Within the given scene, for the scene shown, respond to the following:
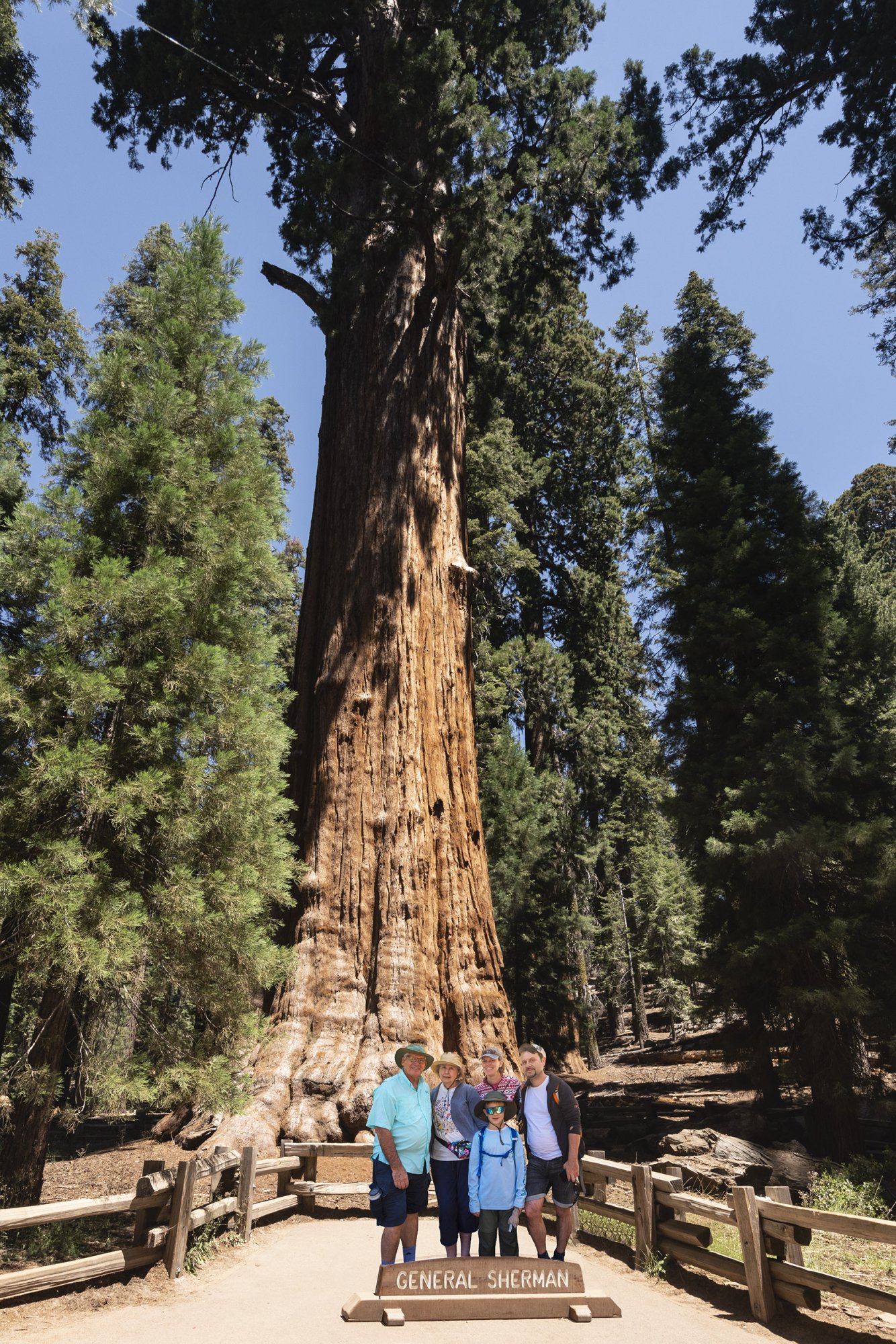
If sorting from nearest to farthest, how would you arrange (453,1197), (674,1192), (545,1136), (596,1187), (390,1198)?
(390,1198), (453,1197), (545,1136), (674,1192), (596,1187)

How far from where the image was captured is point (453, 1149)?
399cm

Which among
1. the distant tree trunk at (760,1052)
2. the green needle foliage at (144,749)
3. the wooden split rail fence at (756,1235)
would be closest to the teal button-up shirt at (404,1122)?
the green needle foliage at (144,749)

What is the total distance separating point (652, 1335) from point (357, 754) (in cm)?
544

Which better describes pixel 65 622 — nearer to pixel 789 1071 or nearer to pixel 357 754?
pixel 357 754

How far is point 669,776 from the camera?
12141 mm

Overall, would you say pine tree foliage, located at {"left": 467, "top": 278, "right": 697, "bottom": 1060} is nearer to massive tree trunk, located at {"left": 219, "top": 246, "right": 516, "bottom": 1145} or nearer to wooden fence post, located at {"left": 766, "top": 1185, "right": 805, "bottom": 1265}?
massive tree trunk, located at {"left": 219, "top": 246, "right": 516, "bottom": 1145}

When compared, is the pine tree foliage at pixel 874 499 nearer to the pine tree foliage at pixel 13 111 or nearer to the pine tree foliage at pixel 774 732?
the pine tree foliage at pixel 774 732

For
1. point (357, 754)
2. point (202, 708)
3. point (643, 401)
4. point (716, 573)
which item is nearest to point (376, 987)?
point (357, 754)

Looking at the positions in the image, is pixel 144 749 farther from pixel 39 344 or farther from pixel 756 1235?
pixel 39 344

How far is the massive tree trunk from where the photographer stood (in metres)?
7.30

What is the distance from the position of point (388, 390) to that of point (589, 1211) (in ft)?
28.9

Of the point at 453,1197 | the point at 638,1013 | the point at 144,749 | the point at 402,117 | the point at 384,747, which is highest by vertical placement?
the point at 402,117

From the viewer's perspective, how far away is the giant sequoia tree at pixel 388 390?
25.0ft

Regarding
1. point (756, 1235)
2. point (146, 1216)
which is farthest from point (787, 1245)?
point (146, 1216)
